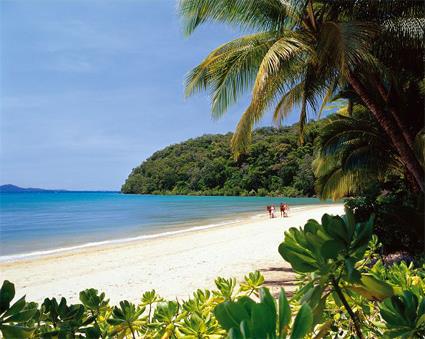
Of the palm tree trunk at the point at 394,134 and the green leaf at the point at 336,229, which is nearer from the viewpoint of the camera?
the green leaf at the point at 336,229

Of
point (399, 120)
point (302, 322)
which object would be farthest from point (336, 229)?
point (399, 120)

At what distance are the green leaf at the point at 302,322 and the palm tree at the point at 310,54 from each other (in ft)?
16.8

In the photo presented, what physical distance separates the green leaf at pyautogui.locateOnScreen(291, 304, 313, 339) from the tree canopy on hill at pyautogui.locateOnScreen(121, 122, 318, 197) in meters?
40.5

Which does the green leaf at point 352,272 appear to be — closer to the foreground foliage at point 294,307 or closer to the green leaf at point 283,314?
the foreground foliage at point 294,307

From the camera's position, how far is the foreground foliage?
1.51 feet

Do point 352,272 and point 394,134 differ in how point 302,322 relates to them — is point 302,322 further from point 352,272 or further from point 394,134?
point 394,134

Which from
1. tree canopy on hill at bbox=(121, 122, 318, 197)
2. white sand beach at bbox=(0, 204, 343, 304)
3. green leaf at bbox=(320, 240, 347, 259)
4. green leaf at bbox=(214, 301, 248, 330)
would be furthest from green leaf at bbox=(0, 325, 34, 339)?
tree canopy on hill at bbox=(121, 122, 318, 197)

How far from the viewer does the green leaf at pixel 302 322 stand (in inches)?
17.6

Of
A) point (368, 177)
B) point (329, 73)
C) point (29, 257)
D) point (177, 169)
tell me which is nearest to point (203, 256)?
point (368, 177)

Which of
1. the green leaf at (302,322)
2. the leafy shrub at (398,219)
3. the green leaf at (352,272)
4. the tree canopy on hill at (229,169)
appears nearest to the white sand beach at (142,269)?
the leafy shrub at (398,219)

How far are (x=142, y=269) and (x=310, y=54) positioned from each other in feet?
22.2

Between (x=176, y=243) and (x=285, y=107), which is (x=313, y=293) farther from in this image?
(x=176, y=243)

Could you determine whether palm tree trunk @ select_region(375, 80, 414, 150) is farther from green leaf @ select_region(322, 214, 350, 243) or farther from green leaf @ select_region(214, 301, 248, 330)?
green leaf @ select_region(214, 301, 248, 330)

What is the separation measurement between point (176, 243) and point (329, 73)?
10.4 meters
